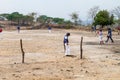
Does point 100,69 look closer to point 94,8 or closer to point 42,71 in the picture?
point 42,71

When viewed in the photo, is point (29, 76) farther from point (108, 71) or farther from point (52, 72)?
point (108, 71)

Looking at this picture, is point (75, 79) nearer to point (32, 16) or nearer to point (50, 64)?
point (50, 64)

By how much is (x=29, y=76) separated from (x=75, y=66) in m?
3.93

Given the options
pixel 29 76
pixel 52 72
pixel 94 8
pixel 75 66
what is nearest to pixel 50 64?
pixel 75 66

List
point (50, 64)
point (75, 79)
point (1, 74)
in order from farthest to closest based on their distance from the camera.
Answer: point (50, 64) < point (1, 74) < point (75, 79)

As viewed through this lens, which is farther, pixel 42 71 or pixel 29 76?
pixel 42 71

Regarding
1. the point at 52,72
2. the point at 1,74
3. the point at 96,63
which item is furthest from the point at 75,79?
the point at 96,63

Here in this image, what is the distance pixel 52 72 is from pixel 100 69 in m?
2.61

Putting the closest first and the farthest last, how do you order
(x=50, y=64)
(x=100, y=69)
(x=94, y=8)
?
(x=100, y=69), (x=50, y=64), (x=94, y=8)

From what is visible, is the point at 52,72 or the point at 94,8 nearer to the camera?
the point at 52,72

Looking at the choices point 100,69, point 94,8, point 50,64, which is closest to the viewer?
point 100,69

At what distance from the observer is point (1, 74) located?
1711 centimetres

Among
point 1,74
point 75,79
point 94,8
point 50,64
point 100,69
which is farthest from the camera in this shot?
point 94,8

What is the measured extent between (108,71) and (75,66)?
2.44 meters
